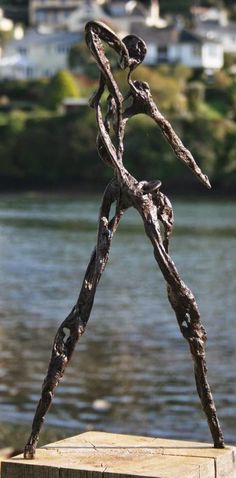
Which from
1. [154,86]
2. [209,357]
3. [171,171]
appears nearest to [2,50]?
[154,86]

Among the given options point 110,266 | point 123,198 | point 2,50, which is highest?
point 2,50

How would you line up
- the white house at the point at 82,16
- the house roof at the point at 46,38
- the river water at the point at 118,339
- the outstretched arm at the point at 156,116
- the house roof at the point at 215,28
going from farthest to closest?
the white house at the point at 82,16 → the house roof at the point at 215,28 → the house roof at the point at 46,38 → the river water at the point at 118,339 → the outstretched arm at the point at 156,116

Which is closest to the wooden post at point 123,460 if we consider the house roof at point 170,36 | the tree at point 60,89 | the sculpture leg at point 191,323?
the sculpture leg at point 191,323

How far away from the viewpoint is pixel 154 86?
453 feet

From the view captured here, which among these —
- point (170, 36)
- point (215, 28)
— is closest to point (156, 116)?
point (170, 36)

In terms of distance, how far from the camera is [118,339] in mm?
33062

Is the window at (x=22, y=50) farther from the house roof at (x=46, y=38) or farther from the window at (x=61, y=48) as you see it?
the window at (x=61, y=48)

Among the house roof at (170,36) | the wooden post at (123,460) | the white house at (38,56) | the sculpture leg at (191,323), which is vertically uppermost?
the house roof at (170,36)

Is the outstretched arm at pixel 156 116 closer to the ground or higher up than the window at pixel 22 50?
closer to the ground

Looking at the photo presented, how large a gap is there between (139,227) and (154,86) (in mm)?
58745

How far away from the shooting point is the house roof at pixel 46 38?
567ft

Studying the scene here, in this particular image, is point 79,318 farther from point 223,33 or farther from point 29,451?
point 223,33

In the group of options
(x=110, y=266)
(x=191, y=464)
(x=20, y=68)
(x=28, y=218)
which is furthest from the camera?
(x=20, y=68)

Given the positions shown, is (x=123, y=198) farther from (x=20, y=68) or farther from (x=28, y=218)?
(x=20, y=68)
